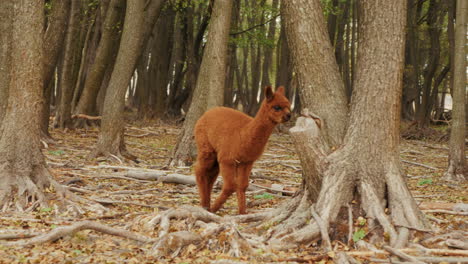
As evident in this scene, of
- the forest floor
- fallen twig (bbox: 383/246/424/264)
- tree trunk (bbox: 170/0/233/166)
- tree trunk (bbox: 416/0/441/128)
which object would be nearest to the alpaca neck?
the forest floor

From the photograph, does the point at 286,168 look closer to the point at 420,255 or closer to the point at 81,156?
the point at 81,156

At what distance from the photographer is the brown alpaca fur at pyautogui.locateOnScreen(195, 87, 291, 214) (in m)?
6.35

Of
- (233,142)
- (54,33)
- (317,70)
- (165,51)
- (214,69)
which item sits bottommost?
(233,142)

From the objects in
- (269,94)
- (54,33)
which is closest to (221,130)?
(269,94)

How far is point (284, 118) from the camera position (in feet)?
20.4

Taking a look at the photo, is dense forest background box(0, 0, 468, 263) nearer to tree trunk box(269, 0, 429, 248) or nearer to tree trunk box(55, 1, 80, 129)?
tree trunk box(269, 0, 429, 248)

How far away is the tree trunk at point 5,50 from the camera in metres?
8.70

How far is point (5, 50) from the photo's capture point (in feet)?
29.0

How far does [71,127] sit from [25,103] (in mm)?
11404

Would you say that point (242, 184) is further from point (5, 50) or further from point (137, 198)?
point (5, 50)

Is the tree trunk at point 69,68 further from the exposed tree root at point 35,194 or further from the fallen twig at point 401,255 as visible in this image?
the fallen twig at point 401,255

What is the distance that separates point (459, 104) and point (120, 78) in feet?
23.0

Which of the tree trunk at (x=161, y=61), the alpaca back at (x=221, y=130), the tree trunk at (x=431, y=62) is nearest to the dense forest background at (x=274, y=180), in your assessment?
the alpaca back at (x=221, y=130)

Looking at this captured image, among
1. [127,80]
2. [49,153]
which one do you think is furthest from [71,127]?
[127,80]
